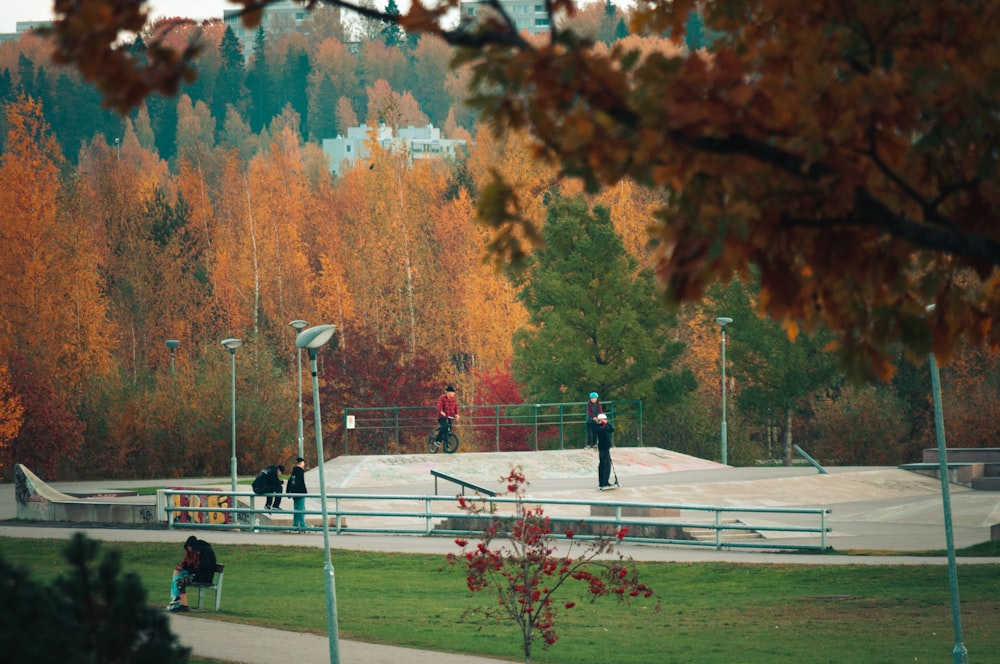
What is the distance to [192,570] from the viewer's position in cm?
1967

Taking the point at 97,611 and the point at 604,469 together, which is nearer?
the point at 97,611

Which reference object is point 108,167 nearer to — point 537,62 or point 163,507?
point 163,507

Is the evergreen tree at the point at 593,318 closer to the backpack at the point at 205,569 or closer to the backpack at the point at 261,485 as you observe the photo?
the backpack at the point at 261,485

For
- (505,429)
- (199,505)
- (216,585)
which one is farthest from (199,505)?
(505,429)

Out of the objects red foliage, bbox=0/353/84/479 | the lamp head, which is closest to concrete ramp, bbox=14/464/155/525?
red foliage, bbox=0/353/84/479

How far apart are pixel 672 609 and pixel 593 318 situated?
3296cm

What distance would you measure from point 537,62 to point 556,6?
1.71 ft

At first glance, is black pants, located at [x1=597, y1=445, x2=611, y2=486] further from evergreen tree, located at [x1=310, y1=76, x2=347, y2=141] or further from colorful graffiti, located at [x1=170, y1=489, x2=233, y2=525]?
evergreen tree, located at [x1=310, y1=76, x2=347, y2=141]

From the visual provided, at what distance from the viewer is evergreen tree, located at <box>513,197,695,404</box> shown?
52344mm

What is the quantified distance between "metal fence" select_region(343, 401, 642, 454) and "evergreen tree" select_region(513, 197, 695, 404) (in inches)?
37.4

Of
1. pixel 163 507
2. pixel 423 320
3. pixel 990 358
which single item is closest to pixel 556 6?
pixel 163 507

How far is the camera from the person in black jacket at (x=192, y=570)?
19609mm

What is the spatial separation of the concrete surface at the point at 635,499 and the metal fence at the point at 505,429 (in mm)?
4771

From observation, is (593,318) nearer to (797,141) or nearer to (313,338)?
(313,338)
